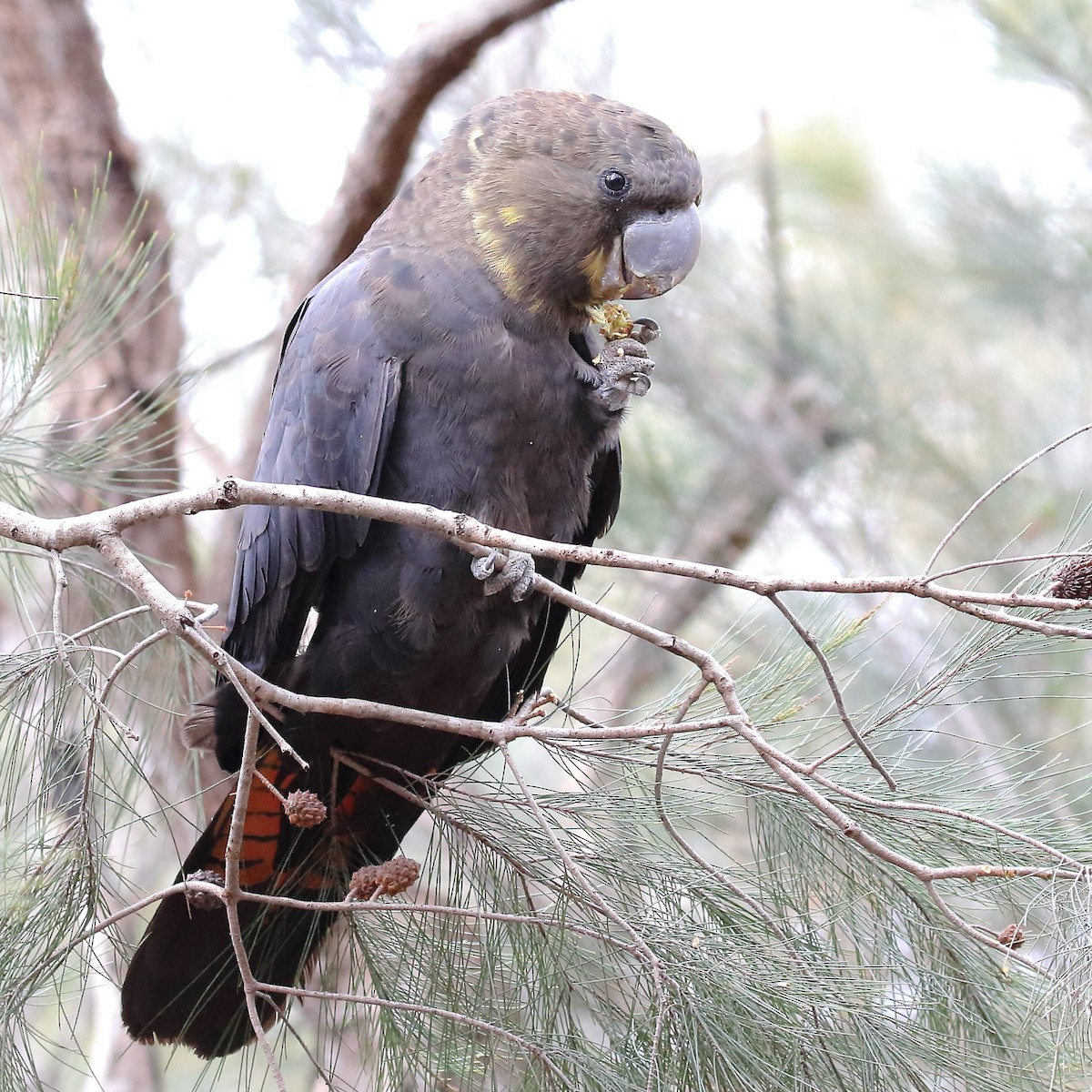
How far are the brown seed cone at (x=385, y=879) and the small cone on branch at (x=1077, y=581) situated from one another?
2.57ft

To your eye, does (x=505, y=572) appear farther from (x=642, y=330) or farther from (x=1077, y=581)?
(x=1077, y=581)

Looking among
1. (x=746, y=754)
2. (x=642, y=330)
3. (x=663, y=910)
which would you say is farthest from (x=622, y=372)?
(x=663, y=910)

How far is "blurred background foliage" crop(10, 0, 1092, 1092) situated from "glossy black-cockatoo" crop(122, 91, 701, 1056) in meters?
0.14

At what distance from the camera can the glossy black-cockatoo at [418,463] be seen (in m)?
1.69

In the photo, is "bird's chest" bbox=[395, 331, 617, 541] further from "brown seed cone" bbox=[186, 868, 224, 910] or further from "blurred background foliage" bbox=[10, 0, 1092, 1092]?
"brown seed cone" bbox=[186, 868, 224, 910]

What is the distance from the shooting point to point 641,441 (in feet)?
13.6

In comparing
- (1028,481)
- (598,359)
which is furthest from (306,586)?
(1028,481)

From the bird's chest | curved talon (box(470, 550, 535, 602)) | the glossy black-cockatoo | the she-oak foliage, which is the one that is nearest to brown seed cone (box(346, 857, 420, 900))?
the she-oak foliage

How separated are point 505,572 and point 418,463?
0.71 feet

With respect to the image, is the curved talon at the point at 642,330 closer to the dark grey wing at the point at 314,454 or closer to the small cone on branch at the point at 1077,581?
the dark grey wing at the point at 314,454

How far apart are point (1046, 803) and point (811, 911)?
0.99 feet

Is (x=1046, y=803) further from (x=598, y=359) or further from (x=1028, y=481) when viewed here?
(x=1028, y=481)

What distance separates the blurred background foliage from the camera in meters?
1.24

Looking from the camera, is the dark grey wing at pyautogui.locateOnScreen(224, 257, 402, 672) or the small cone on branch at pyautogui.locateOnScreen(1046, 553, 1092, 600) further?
the dark grey wing at pyautogui.locateOnScreen(224, 257, 402, 672)
